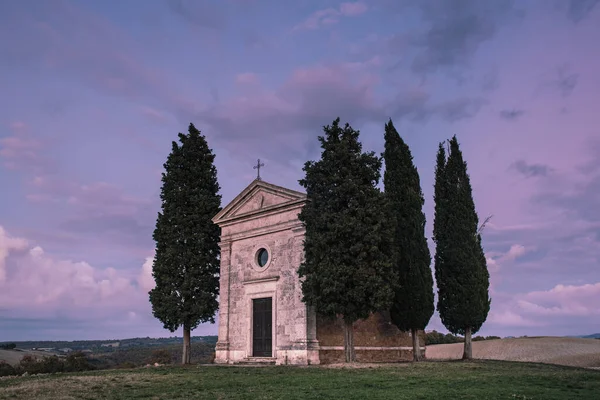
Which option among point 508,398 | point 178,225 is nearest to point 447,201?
point 178,225

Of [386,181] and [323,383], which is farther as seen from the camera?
[386,181]

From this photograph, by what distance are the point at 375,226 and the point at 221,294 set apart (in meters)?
10.8

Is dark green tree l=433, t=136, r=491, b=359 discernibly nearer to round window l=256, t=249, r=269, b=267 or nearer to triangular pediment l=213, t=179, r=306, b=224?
triangular pediment l=213, t=179, r=306, b=224

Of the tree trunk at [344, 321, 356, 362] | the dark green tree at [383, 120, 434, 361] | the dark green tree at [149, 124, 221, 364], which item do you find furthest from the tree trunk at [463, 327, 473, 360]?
the dark green tree at [149, 124, 221, 364]

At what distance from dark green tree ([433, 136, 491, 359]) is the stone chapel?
3.42 m

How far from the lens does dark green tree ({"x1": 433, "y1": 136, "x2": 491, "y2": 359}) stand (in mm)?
27156

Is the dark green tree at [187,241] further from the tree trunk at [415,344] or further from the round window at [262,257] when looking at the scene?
the tree trunk at [415,344]

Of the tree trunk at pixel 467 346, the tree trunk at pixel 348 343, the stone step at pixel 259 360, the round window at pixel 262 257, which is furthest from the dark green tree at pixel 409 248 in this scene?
the round window at pixel 262 257

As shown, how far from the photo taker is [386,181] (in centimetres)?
2761

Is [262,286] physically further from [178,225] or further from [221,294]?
[178,225]

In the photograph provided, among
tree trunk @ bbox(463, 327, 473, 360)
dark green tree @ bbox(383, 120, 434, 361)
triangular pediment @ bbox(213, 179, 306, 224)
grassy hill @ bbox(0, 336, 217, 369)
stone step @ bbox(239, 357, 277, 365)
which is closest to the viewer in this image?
dark green tree @ bbox(383, 120, 434, 361)

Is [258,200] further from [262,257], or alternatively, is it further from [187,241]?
[187,241]

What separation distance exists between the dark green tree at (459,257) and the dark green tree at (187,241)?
41.7 feet

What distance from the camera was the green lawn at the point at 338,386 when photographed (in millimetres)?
13289
